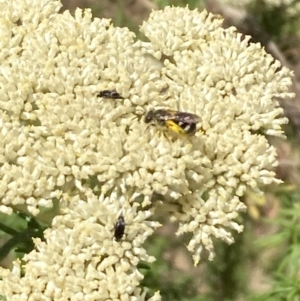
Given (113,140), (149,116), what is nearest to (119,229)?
(113,140)

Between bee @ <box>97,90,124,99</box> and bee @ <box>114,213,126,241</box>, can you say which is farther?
bee @ <box>97,90,124,99</box>

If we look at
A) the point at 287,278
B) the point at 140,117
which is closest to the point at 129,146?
the point at 140,117

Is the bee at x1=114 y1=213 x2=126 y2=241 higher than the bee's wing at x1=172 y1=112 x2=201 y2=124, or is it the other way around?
the bee's wing at x1=172 y1=112 x2=201 y2=124

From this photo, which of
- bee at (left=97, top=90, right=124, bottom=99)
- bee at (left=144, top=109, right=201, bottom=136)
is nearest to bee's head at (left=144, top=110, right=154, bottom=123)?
bee at (left=144, top=109, right=201, bottom=136)

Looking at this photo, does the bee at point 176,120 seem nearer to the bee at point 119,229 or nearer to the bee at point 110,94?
the bee at point 110,94

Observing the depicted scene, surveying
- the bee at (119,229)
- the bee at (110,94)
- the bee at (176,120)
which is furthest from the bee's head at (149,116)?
the bee at (119,229)

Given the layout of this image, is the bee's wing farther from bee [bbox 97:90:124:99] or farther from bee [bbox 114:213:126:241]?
bee [bbox 114:213:126:241]

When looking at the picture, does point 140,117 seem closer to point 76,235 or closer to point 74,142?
point 74,142
